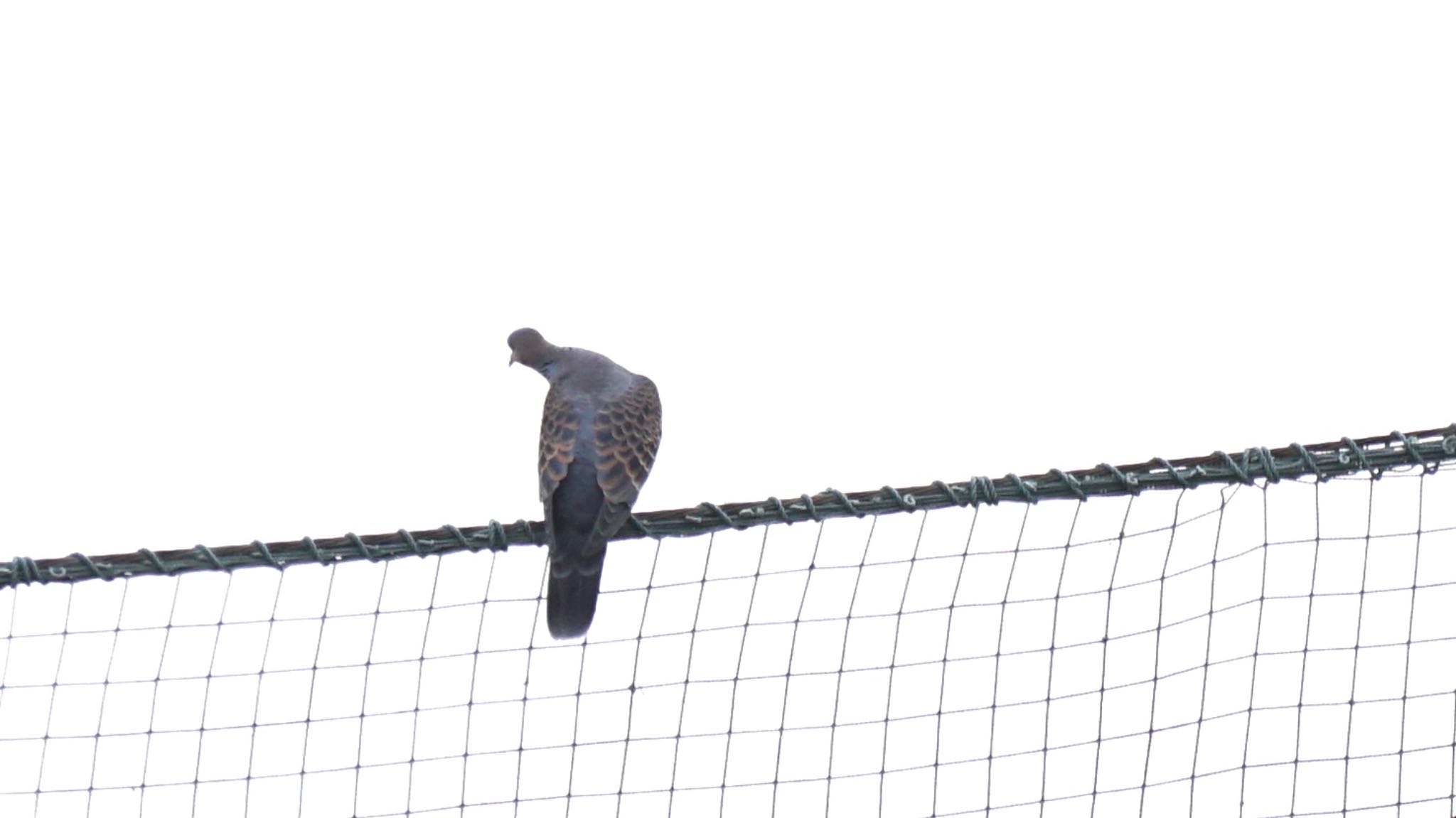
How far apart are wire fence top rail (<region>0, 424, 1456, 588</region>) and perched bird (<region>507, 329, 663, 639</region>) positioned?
116 cm

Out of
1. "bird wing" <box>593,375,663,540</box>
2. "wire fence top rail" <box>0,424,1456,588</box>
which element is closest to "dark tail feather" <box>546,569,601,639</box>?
"bird wing" <box>593,375,663,540</box>

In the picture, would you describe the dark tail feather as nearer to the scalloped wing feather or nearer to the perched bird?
the perched bird

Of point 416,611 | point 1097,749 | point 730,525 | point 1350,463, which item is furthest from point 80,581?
point 1350,463

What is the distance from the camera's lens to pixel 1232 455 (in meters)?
4.04

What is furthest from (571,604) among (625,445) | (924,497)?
(924,497)

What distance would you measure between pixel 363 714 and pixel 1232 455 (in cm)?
187

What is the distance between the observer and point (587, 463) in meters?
5.69

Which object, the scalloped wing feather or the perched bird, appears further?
the scalloped wing feather

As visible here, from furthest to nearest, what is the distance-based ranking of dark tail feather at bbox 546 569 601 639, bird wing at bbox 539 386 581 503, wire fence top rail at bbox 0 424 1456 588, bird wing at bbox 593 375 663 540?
bird wing at bbox 539 386 581 503
bird wing at bbox 593 375 663 540
dark tail feather at bbox 546 569 601 639
wire fence top rail at bbox 0 424 1456 588

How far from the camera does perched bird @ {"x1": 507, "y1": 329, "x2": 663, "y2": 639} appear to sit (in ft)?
17.8

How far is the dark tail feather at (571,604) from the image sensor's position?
17.7ft

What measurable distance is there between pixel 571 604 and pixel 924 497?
5.10ft

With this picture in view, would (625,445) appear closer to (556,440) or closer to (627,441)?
(627,441)

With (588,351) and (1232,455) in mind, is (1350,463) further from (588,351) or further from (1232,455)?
(588,351)
